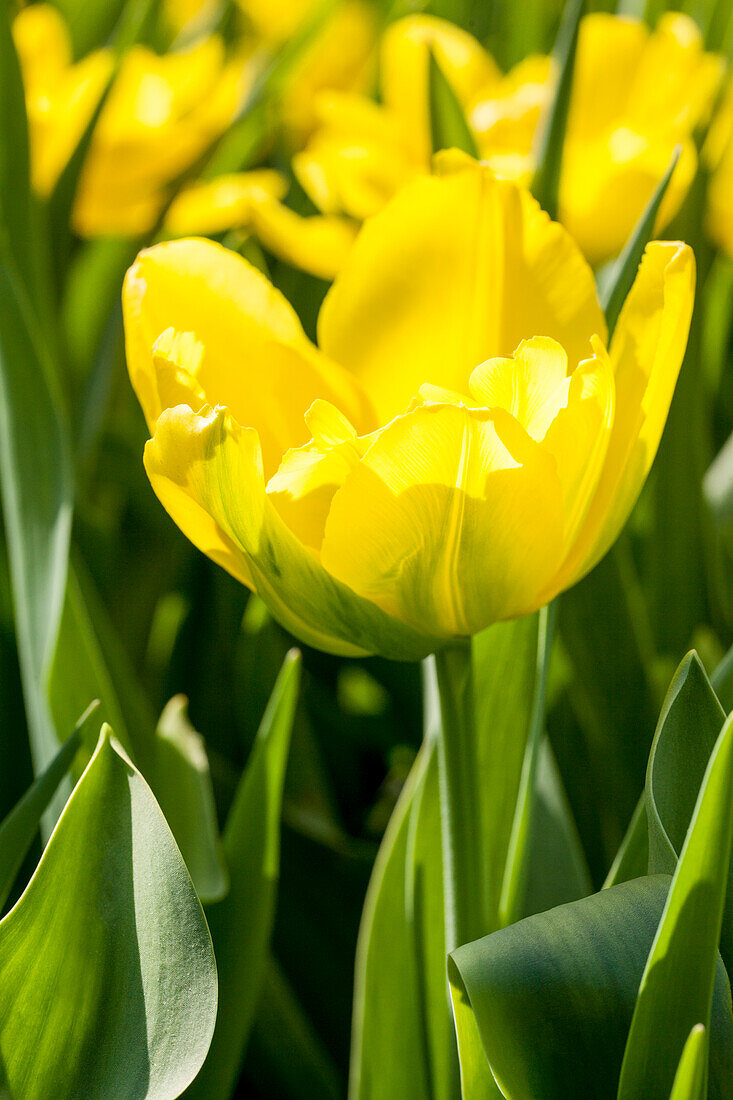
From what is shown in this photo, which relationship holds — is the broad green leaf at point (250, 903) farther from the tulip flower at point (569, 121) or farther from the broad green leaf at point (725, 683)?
the tulip flower at point (569, 121)

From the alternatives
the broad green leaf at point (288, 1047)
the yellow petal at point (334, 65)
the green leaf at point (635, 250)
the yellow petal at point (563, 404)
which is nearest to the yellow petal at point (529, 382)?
the yellow petal at point (563, 404)

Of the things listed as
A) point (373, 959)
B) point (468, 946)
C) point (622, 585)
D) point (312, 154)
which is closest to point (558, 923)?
point (468, 946)

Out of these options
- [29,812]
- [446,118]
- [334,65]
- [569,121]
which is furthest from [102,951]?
[334,65]

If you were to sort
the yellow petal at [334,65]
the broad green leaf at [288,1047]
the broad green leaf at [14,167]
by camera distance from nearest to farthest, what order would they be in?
the broad green leaf at [288,1047], the broad green leaf at [14,167], the yellow petal at [334,65]

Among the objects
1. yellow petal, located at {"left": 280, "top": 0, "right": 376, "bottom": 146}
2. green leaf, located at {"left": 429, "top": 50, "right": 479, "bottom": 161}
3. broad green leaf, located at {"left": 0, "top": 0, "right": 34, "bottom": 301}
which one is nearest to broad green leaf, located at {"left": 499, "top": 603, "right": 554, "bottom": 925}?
green leaf, located at {"left": 429, "top": 50, "right": 479, "bottom": 161}

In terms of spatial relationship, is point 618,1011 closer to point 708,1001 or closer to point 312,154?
point 708,1001

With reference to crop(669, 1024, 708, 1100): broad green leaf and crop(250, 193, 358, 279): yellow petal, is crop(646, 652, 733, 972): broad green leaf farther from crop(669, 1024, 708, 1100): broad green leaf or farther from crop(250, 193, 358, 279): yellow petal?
crop(250, 193, 358, 279): yellow petal
